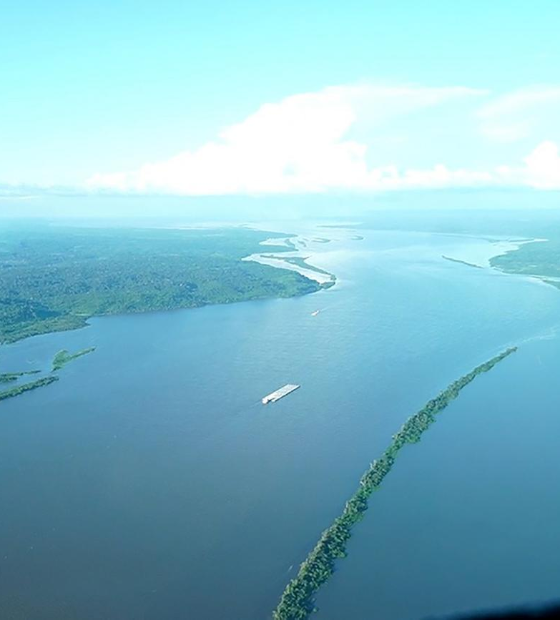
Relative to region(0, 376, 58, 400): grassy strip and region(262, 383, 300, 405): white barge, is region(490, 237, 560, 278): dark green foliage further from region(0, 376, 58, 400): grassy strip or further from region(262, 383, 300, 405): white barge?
region(0, 376, 58, 400): grassy strip

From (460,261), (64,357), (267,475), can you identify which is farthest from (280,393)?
(460,261)

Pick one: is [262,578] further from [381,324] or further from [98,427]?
[381,324]

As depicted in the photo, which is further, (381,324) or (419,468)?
(381,324)

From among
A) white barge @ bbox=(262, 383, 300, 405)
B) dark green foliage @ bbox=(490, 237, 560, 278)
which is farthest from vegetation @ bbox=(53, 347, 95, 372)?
dark green foliage @ bbox=(490, 237, 560, 278)

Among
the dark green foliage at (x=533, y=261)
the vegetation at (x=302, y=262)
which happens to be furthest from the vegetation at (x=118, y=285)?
the dark green foliage at (x=533, y=261)

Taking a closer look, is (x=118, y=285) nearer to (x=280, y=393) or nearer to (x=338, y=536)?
(x=280, y=393)

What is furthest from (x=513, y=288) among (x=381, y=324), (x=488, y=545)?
(x=488, y=545)

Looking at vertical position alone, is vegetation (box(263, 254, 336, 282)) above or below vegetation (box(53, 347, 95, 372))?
above
